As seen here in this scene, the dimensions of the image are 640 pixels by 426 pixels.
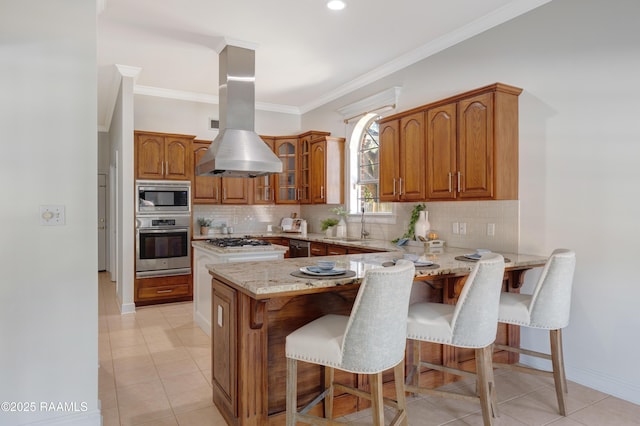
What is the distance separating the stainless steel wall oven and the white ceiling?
190 centimetres

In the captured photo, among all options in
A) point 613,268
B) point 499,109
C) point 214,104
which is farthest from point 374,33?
point 214,104

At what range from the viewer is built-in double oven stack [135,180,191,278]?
5098mm

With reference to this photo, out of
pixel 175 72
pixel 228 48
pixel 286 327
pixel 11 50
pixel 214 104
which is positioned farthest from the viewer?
pixel 214 104

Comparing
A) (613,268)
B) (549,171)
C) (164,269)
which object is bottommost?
(164,269)

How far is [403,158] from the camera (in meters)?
3.98

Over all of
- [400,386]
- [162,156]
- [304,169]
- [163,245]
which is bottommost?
[400,386]

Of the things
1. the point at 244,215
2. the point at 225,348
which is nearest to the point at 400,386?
the point at 225,348

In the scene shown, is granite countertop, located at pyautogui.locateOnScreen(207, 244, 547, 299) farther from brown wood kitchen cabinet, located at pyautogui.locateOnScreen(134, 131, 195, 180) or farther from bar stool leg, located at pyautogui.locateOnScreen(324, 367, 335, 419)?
brown wood kitchen cabinet, located at pyautogui.locateOnScreen(134, 131, 195, 180)

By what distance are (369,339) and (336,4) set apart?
273cm

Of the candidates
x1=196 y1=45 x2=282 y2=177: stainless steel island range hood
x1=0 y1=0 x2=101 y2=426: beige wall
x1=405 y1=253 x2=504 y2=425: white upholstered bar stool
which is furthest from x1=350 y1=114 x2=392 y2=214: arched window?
x1=0 y1=0 x2=101 y2=426: beige wall

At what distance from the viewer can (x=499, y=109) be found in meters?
3.11

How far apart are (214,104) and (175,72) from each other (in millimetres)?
1195

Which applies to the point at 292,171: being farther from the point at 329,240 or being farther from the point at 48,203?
the point at 48,203

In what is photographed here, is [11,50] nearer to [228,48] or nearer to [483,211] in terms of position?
[228,48]
